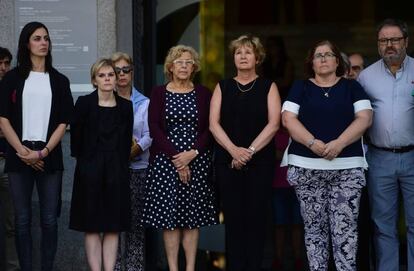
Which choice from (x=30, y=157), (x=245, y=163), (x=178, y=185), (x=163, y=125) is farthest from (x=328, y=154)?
(x=30, y=157)

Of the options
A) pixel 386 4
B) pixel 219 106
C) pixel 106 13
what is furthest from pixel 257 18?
pixel 219 106

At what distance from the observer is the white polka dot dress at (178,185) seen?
8.40 meters

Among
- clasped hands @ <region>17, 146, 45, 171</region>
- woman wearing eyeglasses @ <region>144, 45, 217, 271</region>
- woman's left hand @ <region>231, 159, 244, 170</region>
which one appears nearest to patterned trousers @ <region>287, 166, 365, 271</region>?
woman's left hand @ <region>231, 159, 244, 170</region>

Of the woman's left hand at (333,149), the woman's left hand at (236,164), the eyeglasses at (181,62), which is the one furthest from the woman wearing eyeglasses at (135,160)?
the woman's left hand at (333,149)

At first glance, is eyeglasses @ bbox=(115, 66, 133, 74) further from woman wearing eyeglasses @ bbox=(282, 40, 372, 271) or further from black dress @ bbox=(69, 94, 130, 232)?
woman wearing eyeglasses @ bbox=(282, 40, 372, 271)

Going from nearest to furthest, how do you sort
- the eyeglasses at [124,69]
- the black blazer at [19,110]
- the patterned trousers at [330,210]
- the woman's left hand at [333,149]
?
the woman's left hand at [333,149]
the patterned trousers at [330,210]
the black blazer at [19,110]
the eyeglasses at [124,69]

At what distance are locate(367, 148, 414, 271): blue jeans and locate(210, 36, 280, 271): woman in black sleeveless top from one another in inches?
33.5

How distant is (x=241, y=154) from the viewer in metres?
8.23

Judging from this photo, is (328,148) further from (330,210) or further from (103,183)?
(103,183)

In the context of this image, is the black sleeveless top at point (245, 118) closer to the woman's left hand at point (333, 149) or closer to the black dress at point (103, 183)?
the woman's left hand at point (333, 149)

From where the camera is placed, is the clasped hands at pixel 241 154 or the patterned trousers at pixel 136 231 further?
the patterned trousers at pixel 136 231

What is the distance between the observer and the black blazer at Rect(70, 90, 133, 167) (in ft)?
27.3

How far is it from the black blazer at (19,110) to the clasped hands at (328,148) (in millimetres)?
2041

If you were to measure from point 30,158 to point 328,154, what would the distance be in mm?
2394
